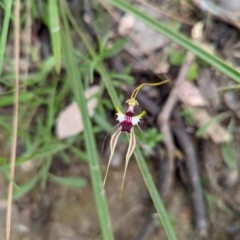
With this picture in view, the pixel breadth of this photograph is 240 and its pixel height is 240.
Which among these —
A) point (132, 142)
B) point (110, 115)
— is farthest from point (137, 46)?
point (132, 142)

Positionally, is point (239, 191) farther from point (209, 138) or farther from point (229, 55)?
point (229, 55)

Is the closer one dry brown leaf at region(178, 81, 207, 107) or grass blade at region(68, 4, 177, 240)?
grass blade at region(68, 4, 177, 240)

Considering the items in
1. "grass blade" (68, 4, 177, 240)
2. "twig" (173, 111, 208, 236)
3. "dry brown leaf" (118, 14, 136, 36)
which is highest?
"dry brown leaf" (118, 14, 136, 36)

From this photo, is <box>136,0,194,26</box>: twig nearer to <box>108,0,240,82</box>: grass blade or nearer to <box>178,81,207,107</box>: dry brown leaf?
<box>178,81,207,107</box>: dry brown leaf

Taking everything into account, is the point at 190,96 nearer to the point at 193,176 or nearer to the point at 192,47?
the point at 193,176

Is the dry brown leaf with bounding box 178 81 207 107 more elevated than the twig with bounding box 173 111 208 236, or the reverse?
the dry brown leaf with bounding box 178 81 207 107

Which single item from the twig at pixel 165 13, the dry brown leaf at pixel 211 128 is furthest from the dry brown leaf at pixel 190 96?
the twig at pixel 165 13

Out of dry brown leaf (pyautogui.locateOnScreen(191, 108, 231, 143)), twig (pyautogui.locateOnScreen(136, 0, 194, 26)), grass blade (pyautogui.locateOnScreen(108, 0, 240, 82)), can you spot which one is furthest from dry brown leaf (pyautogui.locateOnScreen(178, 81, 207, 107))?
grass blade (pyautogui.locateOnScreen(108, 0, 240, 82))
